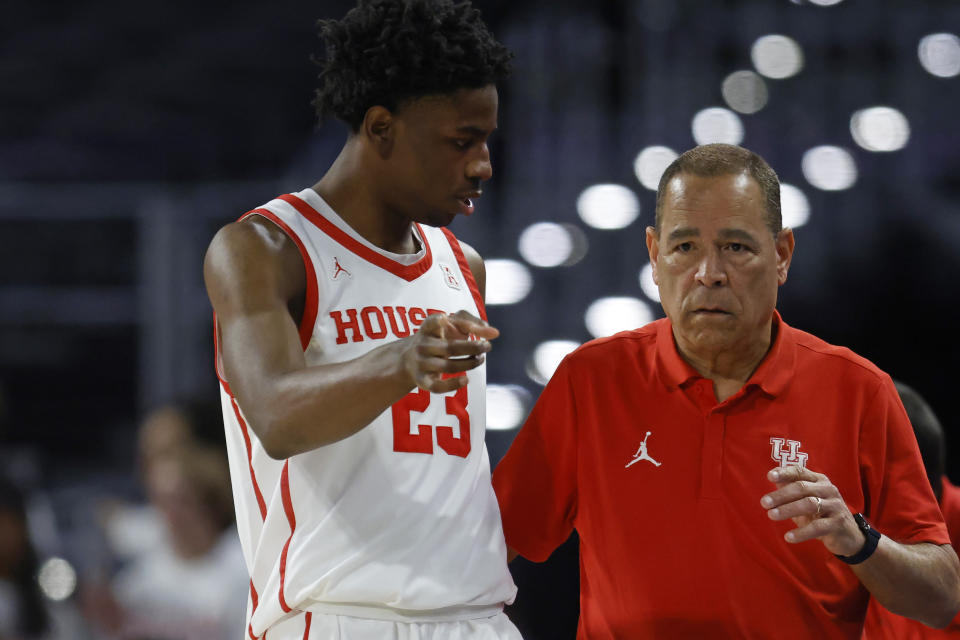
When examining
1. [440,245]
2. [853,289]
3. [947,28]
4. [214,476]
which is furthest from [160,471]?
[947,28]

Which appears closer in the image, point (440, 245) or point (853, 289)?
point (440, 245)

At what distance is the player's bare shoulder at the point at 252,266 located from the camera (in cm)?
182

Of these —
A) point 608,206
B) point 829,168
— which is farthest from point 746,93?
point 608,206

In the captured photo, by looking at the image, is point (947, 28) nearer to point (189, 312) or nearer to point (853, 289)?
point (853, 289)

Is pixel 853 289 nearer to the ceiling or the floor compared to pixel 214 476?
nearer to the ceiling

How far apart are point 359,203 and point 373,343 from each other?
0.94 ft

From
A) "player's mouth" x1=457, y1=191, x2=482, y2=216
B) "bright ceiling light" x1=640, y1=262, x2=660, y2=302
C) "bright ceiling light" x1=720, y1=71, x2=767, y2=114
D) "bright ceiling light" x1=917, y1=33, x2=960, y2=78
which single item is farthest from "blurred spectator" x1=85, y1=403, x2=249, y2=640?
"bright ceiling light" x1=917, y1=33, x2=960, y2=78

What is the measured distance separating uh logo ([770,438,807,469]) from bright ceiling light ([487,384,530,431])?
10.5ft

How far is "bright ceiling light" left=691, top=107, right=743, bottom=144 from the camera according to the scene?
19.0ft

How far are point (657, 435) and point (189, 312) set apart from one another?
170 inches

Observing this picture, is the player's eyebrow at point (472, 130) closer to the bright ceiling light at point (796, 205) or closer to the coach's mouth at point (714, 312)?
the coach's mouth at point (714, 312)

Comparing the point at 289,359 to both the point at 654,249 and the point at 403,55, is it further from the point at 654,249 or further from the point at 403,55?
the point at 654,249

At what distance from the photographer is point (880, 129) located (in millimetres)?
5840

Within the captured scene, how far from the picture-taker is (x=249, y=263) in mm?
1845
